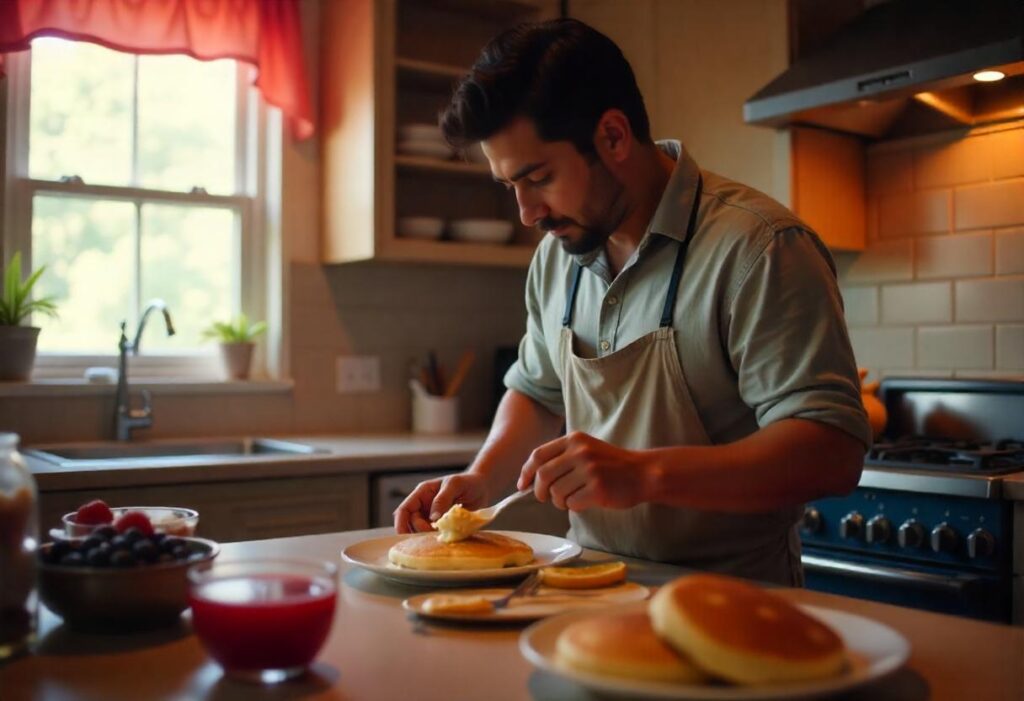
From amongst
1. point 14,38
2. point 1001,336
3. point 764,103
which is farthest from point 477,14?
point 1001,336

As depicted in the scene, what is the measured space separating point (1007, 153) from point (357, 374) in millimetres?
2081

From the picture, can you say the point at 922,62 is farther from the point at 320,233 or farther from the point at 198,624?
the point at 198,624

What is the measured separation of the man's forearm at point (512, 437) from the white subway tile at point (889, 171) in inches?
63.3

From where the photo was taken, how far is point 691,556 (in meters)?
1.54

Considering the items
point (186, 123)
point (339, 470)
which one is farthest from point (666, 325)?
point (186, 123)

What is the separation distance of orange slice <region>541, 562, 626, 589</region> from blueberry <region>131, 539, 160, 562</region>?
0.45m

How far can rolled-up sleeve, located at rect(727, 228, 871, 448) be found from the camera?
135 centimetres

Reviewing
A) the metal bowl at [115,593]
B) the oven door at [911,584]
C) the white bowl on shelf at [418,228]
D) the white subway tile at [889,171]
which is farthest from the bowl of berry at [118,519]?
the white subway tile at [889,171]

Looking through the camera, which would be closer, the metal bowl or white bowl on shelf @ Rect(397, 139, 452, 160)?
the metal bowl

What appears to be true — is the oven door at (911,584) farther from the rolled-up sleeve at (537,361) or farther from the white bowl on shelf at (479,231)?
the white bowl on shelf at (479,231)

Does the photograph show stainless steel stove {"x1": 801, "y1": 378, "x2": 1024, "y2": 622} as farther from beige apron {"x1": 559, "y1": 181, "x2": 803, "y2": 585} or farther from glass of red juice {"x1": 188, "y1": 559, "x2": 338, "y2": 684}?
glass of red juice {"x1": 188, "y1": 559, "x2": 338, "y2": 684}

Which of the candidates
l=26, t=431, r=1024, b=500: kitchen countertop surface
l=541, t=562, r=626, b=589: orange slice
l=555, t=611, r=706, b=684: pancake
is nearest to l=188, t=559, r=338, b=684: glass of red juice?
l=555, t=611, r=706, b=684: pancake

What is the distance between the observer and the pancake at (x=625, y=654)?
79 centimetres

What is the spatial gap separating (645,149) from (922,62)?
1.17 meters
